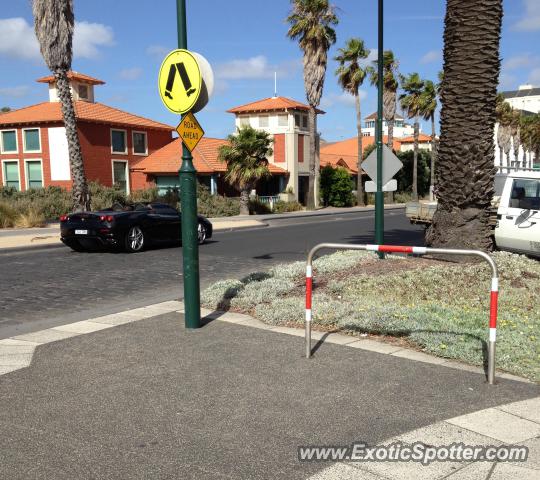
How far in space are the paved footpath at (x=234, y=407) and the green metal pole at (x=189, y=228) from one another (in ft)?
1.57

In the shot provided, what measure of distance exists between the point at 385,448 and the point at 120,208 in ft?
42.0

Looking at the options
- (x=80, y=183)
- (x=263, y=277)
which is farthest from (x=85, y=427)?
(x=80, y=183)

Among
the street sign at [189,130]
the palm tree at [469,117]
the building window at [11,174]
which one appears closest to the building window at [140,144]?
the building window at [11,174]

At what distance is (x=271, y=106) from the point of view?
45.9 m

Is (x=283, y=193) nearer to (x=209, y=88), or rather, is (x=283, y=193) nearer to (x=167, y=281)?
(x=167, y=281)

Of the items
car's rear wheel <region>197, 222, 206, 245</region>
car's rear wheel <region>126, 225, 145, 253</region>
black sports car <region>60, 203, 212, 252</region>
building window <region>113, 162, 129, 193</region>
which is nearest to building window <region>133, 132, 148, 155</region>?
building window <region>113, 162, 129, 193</region>

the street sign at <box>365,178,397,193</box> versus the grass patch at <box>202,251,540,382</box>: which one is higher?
the street sign at <box>365,178,397,193</box>

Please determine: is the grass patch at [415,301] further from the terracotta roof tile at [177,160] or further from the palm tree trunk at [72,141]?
the terracotta roof tile at [177,160]

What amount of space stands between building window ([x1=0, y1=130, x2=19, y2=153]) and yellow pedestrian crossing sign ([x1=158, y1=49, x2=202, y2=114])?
38343mm

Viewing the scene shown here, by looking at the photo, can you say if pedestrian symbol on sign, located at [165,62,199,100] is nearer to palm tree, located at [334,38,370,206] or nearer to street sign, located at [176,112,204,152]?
street sign, located at [176,112,204,152]

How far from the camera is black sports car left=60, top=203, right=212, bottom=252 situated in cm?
1441

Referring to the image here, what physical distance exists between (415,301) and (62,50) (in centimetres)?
1875

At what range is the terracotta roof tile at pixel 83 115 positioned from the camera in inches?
1545

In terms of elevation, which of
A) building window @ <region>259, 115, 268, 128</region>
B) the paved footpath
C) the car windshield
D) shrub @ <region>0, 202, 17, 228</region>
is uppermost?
building window @ <region>259, 115, 268, 128</region>
